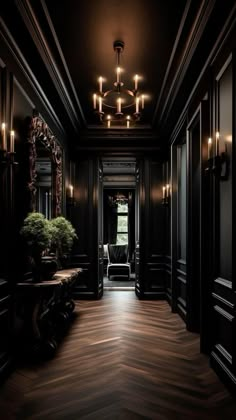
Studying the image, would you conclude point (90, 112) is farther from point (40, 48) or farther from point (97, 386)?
point (97, 386)

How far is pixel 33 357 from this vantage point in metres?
3.11

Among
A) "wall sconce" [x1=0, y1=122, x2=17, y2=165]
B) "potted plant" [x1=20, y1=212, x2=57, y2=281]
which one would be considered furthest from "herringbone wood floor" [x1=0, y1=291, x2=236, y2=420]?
"wall sconce" [x1=0, y1=122, x2=17, y2=165]

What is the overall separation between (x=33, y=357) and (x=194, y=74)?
3.14 metres

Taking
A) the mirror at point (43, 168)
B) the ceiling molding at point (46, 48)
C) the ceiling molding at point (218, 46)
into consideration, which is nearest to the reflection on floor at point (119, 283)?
the mirror at point (43, 168)

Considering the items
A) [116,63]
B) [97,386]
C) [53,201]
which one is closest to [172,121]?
[116,63]

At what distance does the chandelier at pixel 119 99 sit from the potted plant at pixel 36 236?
4.24 feet

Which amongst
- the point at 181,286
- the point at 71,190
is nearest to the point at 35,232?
the point at 181,286

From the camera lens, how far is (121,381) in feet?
A: 8.45

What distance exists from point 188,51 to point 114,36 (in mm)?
691

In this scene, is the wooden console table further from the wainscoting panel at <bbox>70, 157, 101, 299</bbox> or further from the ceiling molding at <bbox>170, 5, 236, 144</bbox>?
the wainscoting panel at <bbox>70, 157, 101, 299</bbox>

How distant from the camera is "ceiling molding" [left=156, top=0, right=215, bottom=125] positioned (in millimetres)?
2568

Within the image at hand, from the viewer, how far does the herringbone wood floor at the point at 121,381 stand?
213cm

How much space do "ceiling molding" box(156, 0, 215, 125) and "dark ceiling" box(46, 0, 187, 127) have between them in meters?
0.15

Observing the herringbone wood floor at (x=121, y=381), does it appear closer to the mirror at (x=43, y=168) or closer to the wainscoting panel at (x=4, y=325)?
the wainscoting panel at (x=4, y=325)
